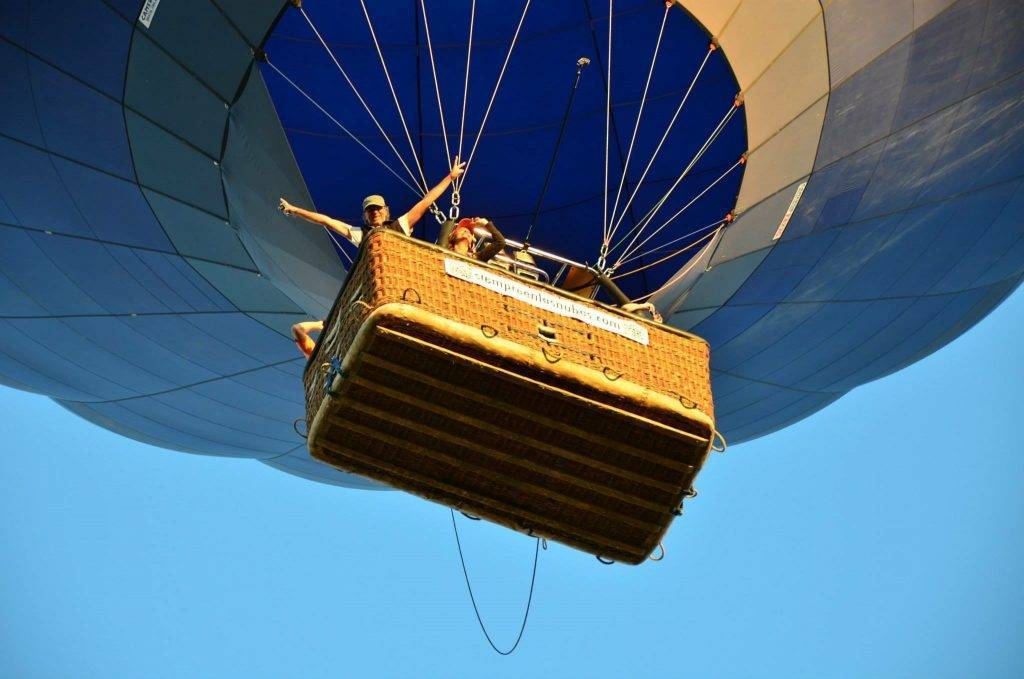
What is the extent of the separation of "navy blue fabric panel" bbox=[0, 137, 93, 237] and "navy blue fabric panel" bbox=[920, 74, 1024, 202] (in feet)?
14.8

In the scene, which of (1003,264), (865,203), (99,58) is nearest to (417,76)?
(99,58)

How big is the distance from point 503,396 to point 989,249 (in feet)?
12.9

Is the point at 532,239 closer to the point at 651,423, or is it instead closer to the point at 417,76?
the point at 417,76

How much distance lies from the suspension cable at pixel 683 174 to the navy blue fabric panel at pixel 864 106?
56 centimetres

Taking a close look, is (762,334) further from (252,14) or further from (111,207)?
(111,207)

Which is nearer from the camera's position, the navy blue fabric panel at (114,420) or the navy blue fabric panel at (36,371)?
the navy blue fabric panel at (36,371)

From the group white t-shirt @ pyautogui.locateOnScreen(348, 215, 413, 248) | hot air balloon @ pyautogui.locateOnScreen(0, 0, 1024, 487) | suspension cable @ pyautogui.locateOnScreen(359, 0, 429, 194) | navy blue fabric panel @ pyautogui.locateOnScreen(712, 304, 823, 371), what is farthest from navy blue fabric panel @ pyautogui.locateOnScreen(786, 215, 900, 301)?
Result: white t-shirt @ pyautogui.locateOnScreen(348, 215, 413, 248)

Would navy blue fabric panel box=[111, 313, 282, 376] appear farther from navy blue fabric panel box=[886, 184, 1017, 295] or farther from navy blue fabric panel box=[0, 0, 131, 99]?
navy blue fabric panel box=[886, 184, 1017, 295]

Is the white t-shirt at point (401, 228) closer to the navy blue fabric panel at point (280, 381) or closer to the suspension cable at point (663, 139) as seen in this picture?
the suspension cable at point (663, 139)

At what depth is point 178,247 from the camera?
26.5 feet

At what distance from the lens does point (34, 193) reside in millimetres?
7684

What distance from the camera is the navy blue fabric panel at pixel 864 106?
24.1ft

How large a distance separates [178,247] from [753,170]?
123 inches

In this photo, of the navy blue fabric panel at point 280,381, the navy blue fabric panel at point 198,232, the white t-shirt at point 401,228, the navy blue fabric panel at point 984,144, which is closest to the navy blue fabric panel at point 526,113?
the navy blue fabric panel at point 198,232
